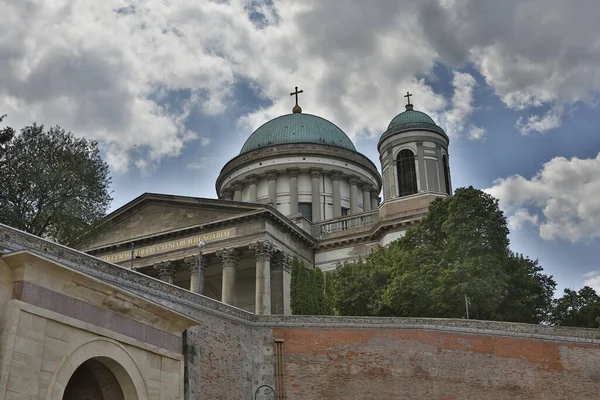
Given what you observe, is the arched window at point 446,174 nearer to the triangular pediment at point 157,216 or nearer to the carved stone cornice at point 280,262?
the carved stone cornice at point 280,262

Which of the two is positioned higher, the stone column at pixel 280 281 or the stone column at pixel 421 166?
the stone column at pixel 421 166

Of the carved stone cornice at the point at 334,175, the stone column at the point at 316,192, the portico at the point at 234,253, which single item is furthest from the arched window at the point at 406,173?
the carved stone cornice at the point at 334,175

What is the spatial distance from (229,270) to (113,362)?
23227 mm

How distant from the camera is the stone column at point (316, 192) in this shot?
2068 inches

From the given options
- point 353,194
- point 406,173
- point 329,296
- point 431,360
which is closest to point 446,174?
point 406,173

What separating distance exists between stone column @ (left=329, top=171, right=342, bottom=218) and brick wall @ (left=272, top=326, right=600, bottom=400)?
26.5m

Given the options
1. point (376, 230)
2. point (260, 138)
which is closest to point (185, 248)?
point (376, 230)

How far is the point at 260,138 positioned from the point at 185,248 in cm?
1631

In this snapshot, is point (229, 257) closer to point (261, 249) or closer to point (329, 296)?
point (261, 249)

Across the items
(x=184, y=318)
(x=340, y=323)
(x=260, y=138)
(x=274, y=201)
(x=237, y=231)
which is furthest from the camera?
(x=260, y=138)

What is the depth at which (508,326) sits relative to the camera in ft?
89.5

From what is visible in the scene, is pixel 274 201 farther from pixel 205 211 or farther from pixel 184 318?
pixel 184 318

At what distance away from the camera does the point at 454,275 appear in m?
31.0

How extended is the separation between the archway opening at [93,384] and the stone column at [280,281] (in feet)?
70.8
